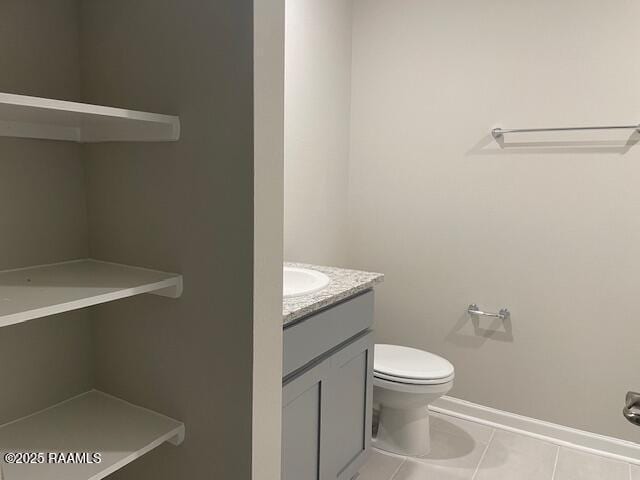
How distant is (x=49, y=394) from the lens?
49.8 inches

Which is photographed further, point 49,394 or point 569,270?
point 569,270

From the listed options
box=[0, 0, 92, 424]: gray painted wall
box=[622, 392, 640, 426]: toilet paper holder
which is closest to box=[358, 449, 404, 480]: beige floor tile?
box=[0, 0, 92, 424]: gray painted wall

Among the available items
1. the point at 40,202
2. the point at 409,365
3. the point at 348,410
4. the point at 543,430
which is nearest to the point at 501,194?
the point at 409,365

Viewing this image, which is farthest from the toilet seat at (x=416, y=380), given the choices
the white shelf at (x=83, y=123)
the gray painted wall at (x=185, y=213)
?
the white shelf at (x=83, y=123)

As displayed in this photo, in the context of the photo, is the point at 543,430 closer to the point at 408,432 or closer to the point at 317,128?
the point at 408,432

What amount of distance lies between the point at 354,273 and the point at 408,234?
78 cm

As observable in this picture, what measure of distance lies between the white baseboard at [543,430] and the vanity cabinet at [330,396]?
2.78 feet

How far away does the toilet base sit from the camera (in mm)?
2410

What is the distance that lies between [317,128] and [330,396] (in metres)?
1.40

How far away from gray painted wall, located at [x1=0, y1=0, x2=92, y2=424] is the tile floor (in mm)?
1500

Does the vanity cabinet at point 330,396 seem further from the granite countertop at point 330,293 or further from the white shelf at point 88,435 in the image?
the white shelf at point 88,435

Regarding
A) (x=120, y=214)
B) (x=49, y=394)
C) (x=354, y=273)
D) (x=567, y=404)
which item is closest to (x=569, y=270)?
(x=567, y=404)

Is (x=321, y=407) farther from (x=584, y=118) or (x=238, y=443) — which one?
(x=584, y=118)

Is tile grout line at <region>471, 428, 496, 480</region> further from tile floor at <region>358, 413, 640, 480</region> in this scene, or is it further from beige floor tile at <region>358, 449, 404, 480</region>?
beige floor tile at <region>358, 449, 404, 480</region>
